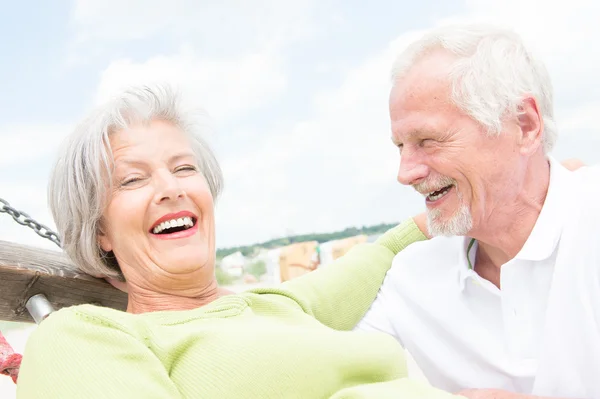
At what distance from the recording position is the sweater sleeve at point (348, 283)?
2039 mm

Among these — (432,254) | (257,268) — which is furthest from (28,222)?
(257,268)

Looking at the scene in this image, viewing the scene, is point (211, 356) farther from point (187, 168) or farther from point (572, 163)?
point (572, 163)

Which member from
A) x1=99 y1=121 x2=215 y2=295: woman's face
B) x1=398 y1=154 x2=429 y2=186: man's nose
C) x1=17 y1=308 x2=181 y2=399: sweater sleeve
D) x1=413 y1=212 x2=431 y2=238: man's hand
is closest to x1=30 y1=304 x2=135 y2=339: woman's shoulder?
x1=17 y1=308 x2=181 y2=399: sweater sleeve

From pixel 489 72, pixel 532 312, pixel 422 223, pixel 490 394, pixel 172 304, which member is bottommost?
pixel 490 394

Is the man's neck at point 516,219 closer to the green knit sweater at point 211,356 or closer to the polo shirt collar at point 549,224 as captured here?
the polo shirt collar at point 549,224

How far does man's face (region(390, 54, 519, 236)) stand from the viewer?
6.35 ft

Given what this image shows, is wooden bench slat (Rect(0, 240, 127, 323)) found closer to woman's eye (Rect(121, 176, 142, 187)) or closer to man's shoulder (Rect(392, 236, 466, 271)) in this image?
woman's eye (Rect(121, 176, 142, 187))

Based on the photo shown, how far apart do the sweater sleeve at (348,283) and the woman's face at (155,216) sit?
24cm

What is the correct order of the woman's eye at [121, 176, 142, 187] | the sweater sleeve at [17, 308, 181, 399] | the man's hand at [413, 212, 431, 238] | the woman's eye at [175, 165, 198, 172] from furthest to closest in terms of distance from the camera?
the man's hand at [413, 212, 431, 238] → the woman's eye at [175, 165, 198, 172] → the woman's eye at [121, 176, 142, 187] → the sweater sleeve at [17, 308, 181, 399]

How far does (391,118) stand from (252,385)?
38.5 inches

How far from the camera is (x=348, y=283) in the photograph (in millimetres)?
2178

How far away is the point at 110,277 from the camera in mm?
2125

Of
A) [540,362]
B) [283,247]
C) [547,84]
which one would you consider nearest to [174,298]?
[540,362]

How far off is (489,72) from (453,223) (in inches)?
18.6
